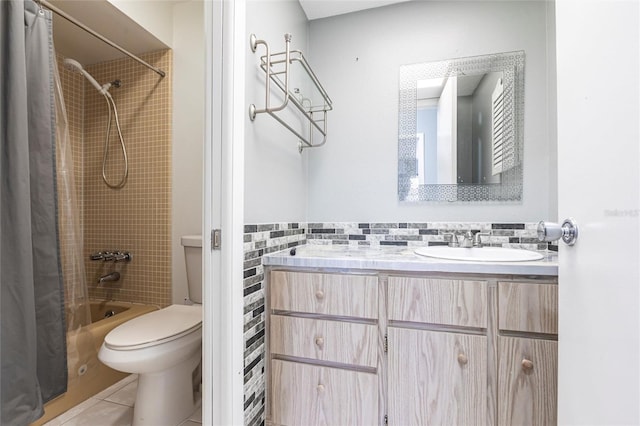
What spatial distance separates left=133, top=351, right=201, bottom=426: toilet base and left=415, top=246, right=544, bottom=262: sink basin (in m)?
1.32

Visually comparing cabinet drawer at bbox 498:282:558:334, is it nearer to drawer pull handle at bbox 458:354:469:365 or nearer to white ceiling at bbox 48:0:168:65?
drawer pull handle at bbox 458:354:469:365

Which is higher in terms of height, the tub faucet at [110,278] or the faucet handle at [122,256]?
the faucet handle at [122,256]

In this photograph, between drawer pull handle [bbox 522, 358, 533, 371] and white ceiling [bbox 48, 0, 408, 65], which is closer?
drawer pull handle [bbox 522, 358, 533, 371]

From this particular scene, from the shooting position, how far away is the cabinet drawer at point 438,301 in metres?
1.03

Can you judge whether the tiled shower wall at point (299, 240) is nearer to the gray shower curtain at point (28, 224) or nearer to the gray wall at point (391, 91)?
the gray wall at point (391, 91)

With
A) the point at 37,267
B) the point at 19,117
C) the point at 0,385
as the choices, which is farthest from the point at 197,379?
the point at 19,117

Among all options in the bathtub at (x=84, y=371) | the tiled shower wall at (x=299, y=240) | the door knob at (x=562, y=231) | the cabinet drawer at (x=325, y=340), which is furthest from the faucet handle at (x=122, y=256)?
the door knob at (x=562, y=231)

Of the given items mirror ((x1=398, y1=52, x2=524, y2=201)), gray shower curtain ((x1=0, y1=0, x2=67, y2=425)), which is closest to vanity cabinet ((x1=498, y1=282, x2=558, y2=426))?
mirror ((x1=398, y1=52, x2=524, y2=201))

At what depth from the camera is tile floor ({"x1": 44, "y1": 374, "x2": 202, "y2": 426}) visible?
137 cm

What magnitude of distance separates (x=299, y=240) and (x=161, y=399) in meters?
1.00

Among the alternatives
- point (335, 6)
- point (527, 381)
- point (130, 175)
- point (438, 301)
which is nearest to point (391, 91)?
point (335, 6)

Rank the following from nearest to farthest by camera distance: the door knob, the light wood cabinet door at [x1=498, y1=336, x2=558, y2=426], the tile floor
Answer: the door knob → the light wood cabinet door at [x1=498, y1=336, x2=558, y2=426] → the tile floor

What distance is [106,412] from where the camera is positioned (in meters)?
1.44

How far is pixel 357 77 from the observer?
1729 mm
